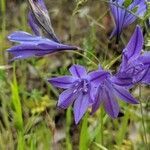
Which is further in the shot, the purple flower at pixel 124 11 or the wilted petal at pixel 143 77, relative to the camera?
the purple flower at pixel 124 11

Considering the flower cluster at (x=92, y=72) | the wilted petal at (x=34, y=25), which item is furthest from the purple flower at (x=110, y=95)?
the wilted petal at (x=34, y=25)

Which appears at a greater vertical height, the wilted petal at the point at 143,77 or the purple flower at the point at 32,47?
the purple flower at the point at 32,47

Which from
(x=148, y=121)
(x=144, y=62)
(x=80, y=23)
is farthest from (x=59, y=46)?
(x=80, y=23)

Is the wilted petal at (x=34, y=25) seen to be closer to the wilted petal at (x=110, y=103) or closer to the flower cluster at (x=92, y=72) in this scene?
the flower cluster at (x=92, y=72)

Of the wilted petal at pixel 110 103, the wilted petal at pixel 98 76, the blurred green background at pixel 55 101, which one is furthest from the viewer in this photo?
the blurred green background at pixel 55 101

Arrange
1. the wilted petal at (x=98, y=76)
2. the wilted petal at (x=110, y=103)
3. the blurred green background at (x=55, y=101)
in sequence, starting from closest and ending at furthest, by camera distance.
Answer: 1. the wilted petal at (x=98, y=76)
2. the wilted petal at (x=110, y=103)
3. the blurred green background at (x=55, y=101)

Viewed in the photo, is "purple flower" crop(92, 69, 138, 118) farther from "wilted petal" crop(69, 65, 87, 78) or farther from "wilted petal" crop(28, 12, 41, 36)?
"wilted petal" crop(28, 12, 41, 36)
